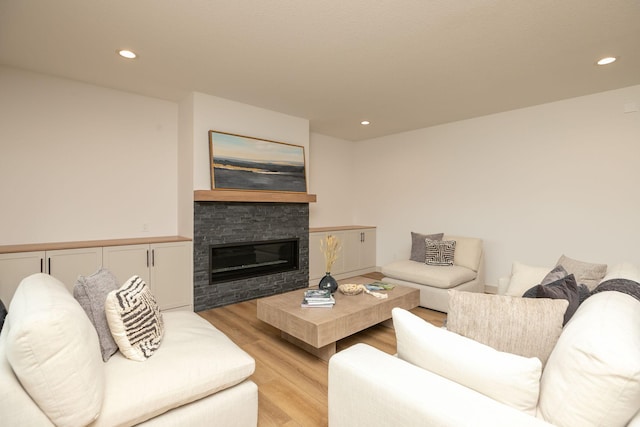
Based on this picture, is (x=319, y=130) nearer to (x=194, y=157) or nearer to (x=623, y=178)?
(x=194, y=157)

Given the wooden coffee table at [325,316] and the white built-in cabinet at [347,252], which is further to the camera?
the white built-in cabinet at [347,252]

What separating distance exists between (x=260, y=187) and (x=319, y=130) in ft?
6.04

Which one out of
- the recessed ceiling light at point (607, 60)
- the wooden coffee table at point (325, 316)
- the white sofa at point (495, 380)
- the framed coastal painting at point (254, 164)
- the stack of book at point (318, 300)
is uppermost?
the recessed ceiling light at point (607, 60)

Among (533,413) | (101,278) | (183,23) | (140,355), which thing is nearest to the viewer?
(533,413)

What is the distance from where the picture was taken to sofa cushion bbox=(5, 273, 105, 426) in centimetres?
111

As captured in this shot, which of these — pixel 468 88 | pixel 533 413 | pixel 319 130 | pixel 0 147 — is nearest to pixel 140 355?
pixel 533 413

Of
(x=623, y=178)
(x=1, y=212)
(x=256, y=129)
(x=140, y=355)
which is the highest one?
(x=256, y=129)

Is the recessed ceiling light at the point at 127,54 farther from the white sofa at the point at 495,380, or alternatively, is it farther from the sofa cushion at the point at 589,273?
the sofa cushion at the point at 589,273

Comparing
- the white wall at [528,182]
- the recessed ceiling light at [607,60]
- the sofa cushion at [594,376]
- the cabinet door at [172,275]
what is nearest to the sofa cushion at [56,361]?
the sofa cushion at [594,376]

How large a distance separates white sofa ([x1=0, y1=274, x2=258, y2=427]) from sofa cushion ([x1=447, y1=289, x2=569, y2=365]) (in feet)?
3.66

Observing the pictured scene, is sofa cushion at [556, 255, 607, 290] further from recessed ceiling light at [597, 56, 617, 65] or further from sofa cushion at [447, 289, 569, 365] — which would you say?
recessed ceiling light at [597, 56, 617, 65]

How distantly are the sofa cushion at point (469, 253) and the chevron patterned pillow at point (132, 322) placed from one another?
375 centimetres

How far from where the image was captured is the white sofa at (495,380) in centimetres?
91

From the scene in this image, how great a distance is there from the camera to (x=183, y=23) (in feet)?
7.60
